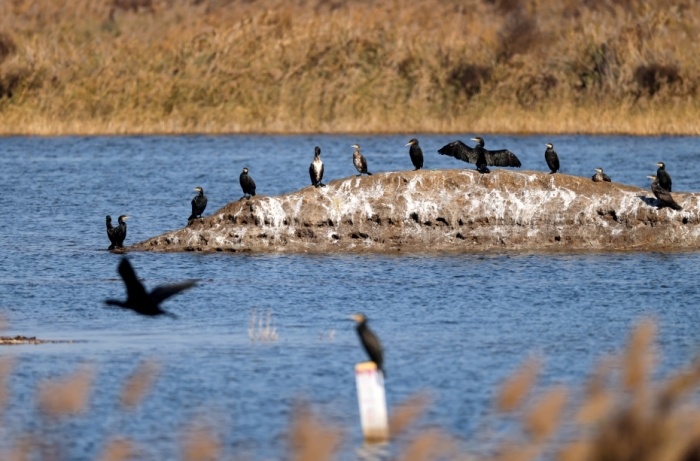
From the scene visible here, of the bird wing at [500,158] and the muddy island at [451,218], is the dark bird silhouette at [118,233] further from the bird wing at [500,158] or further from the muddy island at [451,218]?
the bird wing at [500,158]

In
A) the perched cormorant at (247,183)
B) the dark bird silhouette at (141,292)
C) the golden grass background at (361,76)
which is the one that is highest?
the golden grass background at (361,76)

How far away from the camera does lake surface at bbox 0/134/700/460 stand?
1166 centimetres

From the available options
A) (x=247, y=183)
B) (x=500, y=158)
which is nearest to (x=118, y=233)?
(x=247, y=183)

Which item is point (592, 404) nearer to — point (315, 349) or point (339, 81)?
point (315, 349)

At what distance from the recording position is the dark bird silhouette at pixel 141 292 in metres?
10.6

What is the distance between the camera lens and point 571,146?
38.8m

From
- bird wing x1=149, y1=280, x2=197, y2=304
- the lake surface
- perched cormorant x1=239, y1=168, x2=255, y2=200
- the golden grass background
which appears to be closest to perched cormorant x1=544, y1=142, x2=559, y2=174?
the lake surface

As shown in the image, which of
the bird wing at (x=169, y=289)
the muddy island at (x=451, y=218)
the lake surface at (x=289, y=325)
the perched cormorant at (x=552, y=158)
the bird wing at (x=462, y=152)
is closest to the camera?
the bird wing at (x=169, y=289)

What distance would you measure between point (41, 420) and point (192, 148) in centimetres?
3014

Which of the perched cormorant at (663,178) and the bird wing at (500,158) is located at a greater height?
the bird wing at (500,158)

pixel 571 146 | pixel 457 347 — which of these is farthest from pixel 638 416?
pixel 571 146

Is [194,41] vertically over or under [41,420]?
over

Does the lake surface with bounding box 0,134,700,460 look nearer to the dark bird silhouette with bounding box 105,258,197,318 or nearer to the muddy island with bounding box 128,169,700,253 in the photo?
the muddy island with bounding box 128,169,700,253

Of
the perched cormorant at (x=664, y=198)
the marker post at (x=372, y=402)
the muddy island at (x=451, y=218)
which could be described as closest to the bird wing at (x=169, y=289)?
the marker post at (x=372, y=402)
